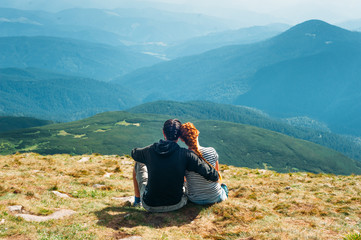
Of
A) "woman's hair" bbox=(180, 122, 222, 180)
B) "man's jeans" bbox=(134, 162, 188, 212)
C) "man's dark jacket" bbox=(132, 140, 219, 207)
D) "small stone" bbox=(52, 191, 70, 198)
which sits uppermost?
"woman's hair" bbox=(180, 122, 222, 180)

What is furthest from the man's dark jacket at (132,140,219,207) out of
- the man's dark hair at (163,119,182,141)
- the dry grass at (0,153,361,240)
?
the dry grass at (0,153,361,240)

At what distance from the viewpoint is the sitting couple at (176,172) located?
1163 cm

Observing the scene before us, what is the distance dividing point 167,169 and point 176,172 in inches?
16.2

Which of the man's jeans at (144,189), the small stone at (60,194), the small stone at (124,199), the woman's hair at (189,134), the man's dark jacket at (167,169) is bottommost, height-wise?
the small stone at (124,199)

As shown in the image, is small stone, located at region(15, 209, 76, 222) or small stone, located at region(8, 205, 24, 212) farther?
small stone, located at region(8, 205, 24, 212)

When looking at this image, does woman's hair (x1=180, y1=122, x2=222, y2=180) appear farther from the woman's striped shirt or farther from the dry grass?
the dry grass

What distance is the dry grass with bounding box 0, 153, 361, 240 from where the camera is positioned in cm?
1026

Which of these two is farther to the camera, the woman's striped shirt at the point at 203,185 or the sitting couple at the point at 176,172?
the woman's striped shirt at the point at 203,185

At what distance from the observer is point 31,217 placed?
11109 mm

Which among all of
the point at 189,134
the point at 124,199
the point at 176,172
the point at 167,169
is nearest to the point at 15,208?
the point at 124,199

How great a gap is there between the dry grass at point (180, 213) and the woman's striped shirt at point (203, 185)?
472mm

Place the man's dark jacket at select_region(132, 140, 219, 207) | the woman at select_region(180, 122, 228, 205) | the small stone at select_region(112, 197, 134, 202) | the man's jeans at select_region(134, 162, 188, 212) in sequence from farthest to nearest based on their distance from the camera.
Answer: the small stone at select_region(112, 197, 134, 202) → the woman at select_region(180, 122, 228, 205) → the man's jeans at select_region(134, 162, 188, 212) → the man's dark jacket at select_region(132, 140, 219, 207)

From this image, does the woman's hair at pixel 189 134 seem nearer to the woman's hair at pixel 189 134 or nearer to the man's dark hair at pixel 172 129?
the woman's hair at pixel 189 134

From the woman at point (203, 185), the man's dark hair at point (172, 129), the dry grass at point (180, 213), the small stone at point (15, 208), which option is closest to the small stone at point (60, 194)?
the dry grass at point (180, 213)
